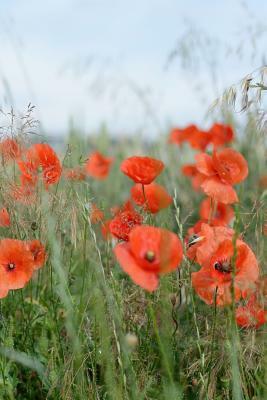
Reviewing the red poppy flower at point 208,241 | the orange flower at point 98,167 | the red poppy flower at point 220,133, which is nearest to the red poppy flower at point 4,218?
the red poppy flower at point 208,241

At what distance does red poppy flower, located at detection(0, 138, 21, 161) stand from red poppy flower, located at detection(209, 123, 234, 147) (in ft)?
5.01

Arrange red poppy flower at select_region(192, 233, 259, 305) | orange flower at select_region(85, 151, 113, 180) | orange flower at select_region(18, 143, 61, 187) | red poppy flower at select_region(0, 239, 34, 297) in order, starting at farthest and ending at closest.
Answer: orange flower at select_region(85, 151, 113, 180)
orange flower at select_region(18, 143, 61, 187)
red poppy flower at select_region(0, 239, 34, 297)
red poppy flower at select_region(192, 233, 259, 305)

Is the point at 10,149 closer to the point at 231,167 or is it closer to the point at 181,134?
the point at 231,167

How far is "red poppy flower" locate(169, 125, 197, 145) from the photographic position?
3.78 meters

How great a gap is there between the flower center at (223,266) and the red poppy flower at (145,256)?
204 millimetres

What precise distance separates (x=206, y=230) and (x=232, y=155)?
520mm

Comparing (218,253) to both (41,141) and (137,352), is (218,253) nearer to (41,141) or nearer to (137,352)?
(137,352)

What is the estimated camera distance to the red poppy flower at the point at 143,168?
188 cm

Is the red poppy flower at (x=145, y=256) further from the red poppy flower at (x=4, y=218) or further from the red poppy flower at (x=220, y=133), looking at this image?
the red poppy flower at (x=220, y=133)

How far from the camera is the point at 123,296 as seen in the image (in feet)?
6.81

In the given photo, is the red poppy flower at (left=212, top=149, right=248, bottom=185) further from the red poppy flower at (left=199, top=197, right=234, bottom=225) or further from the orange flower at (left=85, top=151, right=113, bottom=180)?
the orange flower at (left=85, top=151, right=113, bottom=180)

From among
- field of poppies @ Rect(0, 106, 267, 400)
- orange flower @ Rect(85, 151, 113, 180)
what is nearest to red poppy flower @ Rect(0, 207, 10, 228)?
field of poppies @ Rect(0, 106, 267, 400)

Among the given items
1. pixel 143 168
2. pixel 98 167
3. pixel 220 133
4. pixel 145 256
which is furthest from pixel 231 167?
pixel 98 167

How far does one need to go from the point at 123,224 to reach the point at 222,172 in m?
0.48
